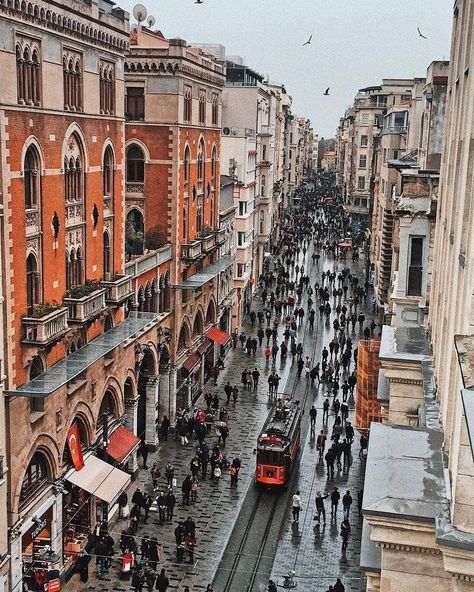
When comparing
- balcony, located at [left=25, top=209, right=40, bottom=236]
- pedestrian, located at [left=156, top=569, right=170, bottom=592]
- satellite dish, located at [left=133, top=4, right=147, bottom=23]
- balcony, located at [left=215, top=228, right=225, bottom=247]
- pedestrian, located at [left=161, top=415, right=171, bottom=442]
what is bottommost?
pedestrian, located at [left=161, top=415, right=171, bottom=442]

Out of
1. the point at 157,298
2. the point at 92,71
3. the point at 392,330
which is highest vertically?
the point at 92,71

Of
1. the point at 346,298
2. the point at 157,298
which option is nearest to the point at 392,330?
the point at 157,298

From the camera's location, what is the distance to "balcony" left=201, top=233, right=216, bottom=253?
155 ft

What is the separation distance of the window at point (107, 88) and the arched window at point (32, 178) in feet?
21.3

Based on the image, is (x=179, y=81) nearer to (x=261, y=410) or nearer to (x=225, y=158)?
(x=261, y=410)

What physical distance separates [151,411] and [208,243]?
40.2ft

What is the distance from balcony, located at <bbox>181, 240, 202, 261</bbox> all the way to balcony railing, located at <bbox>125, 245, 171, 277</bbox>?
201 cm

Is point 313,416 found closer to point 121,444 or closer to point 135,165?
point 121,444

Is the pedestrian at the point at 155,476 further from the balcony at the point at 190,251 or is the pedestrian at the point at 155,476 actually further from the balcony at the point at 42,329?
the balcony at the point at 190,251

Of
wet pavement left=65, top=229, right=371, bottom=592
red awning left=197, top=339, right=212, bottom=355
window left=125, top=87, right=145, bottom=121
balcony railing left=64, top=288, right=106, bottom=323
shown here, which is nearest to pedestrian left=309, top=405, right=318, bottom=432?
wet pavement left=65, top=229, right=371, bottom=592

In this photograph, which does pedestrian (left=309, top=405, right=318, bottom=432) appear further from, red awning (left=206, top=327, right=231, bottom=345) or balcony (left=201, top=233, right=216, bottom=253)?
balcony (left=201, top=233, right=216, bottom=253)

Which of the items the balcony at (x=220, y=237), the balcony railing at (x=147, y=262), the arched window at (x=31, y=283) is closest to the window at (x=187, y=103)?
the balcony railing at (x=147, y=262)

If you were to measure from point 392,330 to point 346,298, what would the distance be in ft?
172

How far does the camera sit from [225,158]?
212 ft
